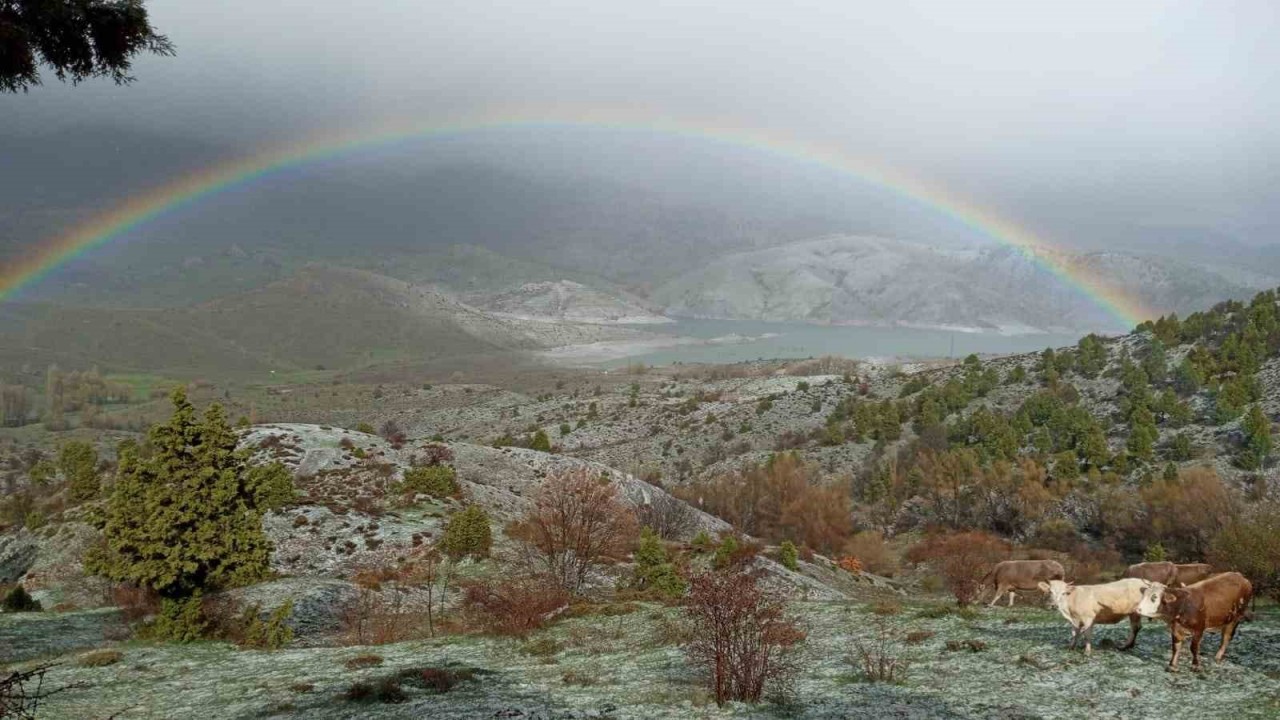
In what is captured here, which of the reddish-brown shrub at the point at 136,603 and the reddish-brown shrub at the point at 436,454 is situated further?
the reddish-brown shrub at the point at 436,454

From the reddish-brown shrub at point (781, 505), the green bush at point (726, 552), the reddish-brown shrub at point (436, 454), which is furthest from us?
the reddish-brown shrub at point (781, 505)

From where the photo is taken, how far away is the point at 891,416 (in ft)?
320

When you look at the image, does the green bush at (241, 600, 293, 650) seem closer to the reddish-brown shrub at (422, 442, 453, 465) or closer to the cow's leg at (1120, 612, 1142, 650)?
the cow's leg at (1120, 612, 1142, 650)

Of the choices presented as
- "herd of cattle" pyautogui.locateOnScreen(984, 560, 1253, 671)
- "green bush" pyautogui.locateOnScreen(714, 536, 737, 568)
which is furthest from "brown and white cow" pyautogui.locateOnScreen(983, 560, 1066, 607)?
"green bush" pyautogui.locateOnScreen(714, 536, 737, 568)

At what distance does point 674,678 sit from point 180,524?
1780cm

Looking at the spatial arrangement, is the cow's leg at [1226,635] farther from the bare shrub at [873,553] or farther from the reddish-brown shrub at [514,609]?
the bare shrub at [873,553]

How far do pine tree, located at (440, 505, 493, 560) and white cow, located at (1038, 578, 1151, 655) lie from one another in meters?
27.9

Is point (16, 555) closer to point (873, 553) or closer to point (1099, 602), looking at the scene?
point (1099, 602)

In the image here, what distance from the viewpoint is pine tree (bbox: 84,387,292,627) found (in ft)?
79.3

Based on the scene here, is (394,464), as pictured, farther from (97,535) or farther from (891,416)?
(891,416)

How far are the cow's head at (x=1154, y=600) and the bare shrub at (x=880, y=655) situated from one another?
4636 mm

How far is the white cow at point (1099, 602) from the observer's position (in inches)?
516

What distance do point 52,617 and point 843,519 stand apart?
182 feet

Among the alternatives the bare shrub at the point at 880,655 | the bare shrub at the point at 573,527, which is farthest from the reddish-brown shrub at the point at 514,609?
the bare shrub at the point at 880,655
